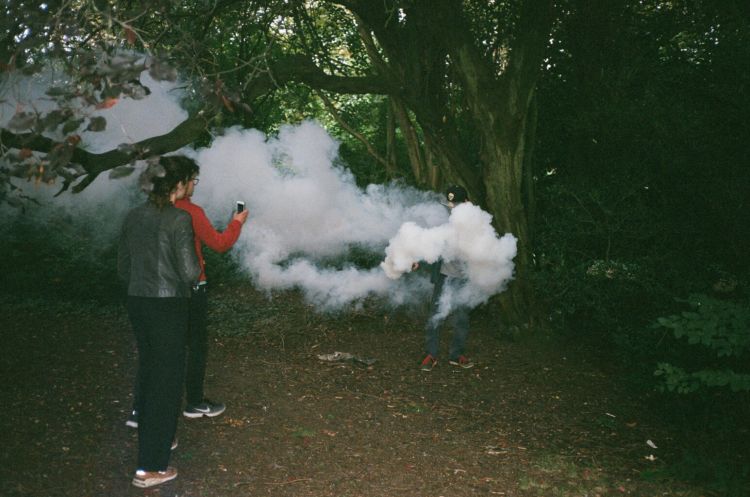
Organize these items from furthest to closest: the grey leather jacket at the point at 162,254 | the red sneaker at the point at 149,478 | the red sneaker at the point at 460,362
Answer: the red sneaker at the point at 460,362, the red sneaker at the point at 149,478, the grey leather jacket at the point at 162,254

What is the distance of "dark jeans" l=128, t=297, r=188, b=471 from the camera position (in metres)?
3.65

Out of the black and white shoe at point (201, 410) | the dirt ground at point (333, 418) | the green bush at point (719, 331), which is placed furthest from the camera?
the black and white shoe at point (201, 410)

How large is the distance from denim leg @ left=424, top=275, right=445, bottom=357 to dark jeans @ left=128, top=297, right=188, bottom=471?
10.1 feet

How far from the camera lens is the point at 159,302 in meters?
3.63

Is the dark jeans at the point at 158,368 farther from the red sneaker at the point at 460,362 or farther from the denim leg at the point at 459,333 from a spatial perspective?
the red sneaker at the point at 460,362

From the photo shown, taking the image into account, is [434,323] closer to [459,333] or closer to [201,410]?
[459,333]

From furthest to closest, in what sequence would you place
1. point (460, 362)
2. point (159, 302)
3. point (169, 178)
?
point (460, 362) → point (169, 178) → point (159, 302)

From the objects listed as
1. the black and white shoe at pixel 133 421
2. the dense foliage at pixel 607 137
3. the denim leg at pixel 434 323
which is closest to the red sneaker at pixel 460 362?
the denim leg at pixel 434 323

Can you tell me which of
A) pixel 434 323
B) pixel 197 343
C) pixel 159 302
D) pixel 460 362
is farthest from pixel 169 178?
pixel 460 362

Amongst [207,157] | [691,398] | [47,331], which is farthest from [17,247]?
[691,398]

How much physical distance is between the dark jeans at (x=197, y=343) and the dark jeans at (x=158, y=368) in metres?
0.70

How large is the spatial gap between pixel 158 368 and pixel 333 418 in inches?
72.4

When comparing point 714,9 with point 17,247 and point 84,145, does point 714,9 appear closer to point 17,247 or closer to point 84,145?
point 84,145

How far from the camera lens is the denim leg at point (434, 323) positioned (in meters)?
6.34
